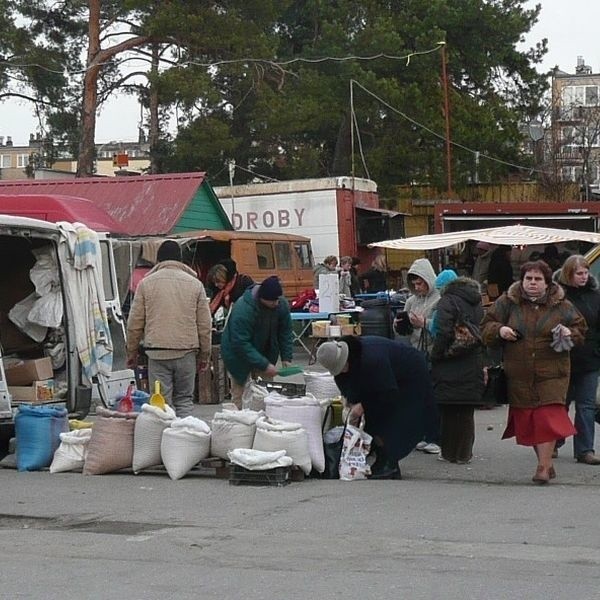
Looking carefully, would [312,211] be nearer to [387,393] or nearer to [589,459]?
[589,459]

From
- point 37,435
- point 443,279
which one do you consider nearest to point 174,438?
point 37,435

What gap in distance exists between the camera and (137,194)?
2675cm

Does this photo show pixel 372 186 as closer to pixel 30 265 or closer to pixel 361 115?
pixel 361 115

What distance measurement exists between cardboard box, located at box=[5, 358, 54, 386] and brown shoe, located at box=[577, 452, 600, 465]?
4995 mm

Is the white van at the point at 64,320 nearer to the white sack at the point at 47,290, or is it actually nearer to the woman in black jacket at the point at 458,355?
the white sack at the point at 47,290

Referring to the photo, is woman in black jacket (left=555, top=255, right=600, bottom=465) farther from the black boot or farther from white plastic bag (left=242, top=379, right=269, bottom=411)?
white plastic bag (left=242, top=379, right=269, bottom=411)

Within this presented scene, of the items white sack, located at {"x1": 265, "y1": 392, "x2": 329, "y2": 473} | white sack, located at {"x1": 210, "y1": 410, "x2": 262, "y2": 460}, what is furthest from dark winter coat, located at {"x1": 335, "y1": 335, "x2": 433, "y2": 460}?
white sack, located at {"x1": 210, "y1": 410, "x2": 262, "y2": 460}

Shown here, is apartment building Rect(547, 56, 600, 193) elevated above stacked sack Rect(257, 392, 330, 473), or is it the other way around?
apartment building Rect(547, 56, 600, 193)

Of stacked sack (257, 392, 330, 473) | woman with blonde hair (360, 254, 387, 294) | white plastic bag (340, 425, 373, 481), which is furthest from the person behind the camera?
woman with blonde hair (360, 254, 387, 294)

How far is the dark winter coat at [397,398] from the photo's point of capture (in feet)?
32.6

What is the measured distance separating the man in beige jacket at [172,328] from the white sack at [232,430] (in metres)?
1.10

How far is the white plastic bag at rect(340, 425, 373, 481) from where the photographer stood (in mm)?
10156

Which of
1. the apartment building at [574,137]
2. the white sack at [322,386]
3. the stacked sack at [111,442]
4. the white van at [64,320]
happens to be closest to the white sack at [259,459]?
→ the stacked sack at [111,442]

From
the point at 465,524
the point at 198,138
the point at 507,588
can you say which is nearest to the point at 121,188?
the point at 198,138
